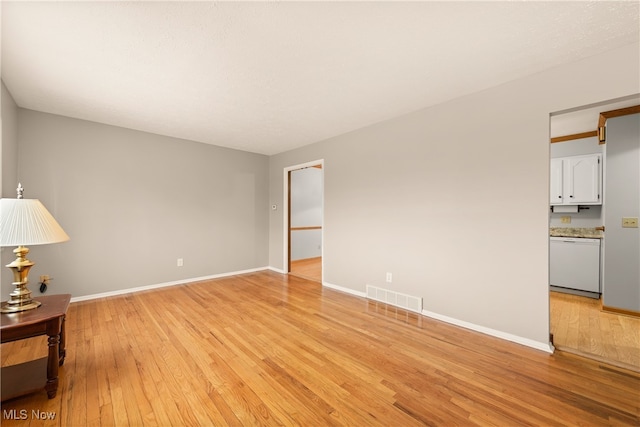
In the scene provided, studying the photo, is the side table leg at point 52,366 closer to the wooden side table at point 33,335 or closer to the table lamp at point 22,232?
the wooden side table at point 33,335

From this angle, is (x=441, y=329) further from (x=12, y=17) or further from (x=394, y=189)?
(x=12, y=17)

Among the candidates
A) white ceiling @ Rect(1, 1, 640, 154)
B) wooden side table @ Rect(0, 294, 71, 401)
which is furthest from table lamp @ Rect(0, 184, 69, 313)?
white ceiling @ Rect(1, 1, 640, 154)

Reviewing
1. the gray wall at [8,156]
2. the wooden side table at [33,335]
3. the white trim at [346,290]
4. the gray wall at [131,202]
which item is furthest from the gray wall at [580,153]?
the gray wall at [8,156]

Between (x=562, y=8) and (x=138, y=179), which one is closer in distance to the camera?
(x=562, y=8)

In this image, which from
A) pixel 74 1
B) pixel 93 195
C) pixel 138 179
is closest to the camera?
pixel 74 1

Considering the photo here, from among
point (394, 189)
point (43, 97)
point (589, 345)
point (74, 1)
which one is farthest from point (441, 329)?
point (43, 97)

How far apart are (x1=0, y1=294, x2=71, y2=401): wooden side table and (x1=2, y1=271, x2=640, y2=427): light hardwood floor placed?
99 millimetres

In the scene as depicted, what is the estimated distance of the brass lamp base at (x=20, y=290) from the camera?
167 centimetres

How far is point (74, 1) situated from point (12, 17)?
540 mm

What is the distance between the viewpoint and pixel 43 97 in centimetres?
288

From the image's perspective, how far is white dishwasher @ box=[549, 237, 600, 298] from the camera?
3738 mm

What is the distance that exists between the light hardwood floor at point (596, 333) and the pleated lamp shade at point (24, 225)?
4130 millimetres

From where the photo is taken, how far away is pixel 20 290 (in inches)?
67.8

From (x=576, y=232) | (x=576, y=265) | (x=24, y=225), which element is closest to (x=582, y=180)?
(x=576, y=232)
